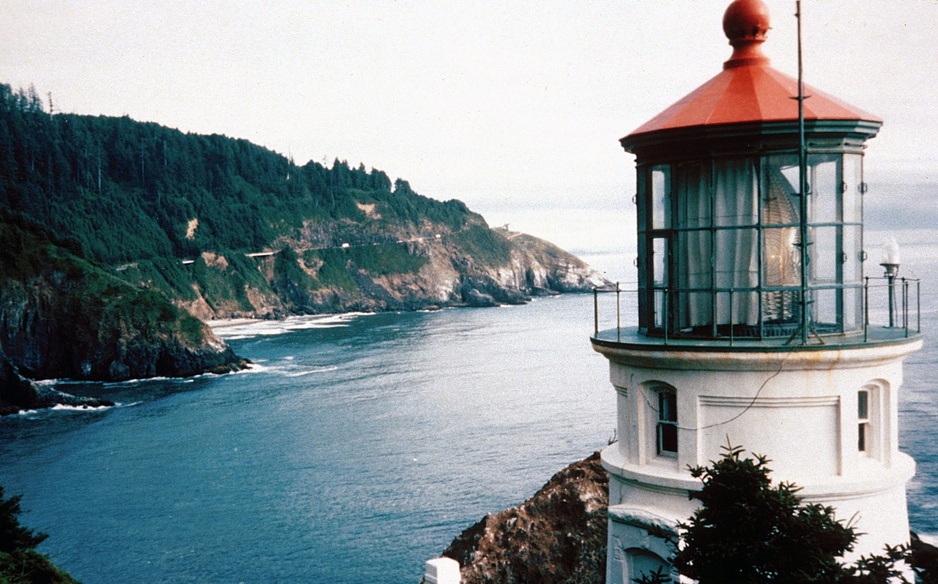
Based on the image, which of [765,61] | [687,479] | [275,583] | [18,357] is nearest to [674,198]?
[765,61]

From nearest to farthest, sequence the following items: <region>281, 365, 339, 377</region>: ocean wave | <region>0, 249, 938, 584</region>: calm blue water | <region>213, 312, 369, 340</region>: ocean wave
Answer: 1. <region>0, 249, 938, 584</region>: calm blue water
2. <region>281, 365, 339, 377</region>: ocean wave
3. <region>213, 312, 369, 340</region>: ocean wave

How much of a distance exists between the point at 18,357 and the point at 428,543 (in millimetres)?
65769

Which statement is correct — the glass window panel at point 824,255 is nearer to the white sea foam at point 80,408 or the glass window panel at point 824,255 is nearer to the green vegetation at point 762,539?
the green vegetation at point 762,539

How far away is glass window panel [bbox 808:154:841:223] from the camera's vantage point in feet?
21.6

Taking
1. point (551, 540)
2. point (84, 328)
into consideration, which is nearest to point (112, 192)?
point (84, 328)

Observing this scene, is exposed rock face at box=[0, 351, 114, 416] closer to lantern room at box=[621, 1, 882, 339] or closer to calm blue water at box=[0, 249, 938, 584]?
calm blue water at box=[0, 249, 938, 584]

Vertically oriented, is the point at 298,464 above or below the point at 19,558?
below

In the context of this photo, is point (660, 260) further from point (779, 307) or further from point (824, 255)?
point (824, 255)

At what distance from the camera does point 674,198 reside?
6.89m

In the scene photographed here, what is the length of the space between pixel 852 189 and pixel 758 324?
1.25m

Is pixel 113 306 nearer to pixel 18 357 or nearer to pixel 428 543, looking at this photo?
pixel 18 357

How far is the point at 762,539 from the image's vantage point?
562 centimetres

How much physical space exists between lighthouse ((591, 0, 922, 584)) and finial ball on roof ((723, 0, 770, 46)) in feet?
0.05

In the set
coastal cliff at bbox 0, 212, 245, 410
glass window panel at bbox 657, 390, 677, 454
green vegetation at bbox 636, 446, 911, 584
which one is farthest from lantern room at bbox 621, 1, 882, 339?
coastal cliff at bbox 0, 212, 245, 410
